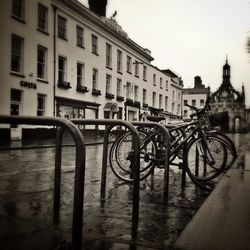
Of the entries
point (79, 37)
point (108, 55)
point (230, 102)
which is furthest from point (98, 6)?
point (230, 102)

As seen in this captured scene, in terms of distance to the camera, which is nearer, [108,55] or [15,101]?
[15,101]

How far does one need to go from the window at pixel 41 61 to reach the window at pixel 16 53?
1661mm

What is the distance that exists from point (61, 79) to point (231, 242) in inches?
921

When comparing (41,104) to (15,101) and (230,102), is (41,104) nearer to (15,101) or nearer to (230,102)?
(15,101)

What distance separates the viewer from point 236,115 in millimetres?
83875

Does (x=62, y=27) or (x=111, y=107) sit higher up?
(x=62, y=27)

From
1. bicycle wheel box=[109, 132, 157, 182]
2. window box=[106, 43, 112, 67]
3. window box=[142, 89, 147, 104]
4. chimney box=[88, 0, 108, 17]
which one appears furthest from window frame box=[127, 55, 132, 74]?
bicycle wheel box=[109, 132, 157, 182]

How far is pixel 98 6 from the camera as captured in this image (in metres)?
32.2

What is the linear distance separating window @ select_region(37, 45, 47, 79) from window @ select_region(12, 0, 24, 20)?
7.45 feet

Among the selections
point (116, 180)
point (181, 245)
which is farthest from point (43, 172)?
point (181, 245)

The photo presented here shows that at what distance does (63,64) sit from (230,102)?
6824cm

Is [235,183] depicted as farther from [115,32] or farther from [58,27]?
[115,32]

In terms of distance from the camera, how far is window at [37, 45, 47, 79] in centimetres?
2256

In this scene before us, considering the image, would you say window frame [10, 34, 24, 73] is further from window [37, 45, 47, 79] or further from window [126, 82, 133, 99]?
window [126, 82, 133, 99]
